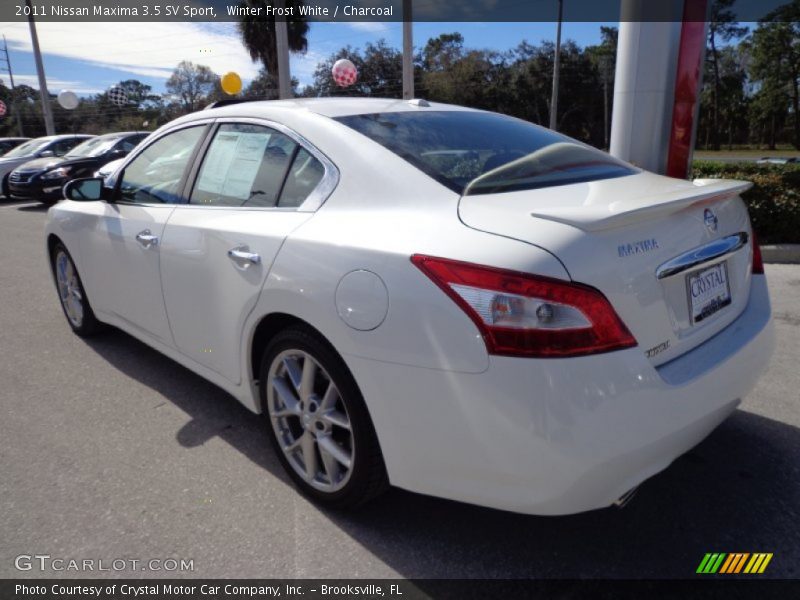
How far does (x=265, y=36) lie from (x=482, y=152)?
30389 millimetres

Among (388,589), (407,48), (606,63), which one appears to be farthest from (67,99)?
(606,63)

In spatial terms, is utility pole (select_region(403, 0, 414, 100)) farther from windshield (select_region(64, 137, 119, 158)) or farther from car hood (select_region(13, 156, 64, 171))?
car hood (select_region(13, 156, 64, 171))

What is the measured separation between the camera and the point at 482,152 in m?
2.56

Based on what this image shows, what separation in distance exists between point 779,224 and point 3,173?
16.8 metres

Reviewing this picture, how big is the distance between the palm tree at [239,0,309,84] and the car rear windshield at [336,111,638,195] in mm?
28018

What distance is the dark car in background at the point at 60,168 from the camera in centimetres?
1370

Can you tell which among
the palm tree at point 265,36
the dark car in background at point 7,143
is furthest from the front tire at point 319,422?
the palm tree at point 265,36

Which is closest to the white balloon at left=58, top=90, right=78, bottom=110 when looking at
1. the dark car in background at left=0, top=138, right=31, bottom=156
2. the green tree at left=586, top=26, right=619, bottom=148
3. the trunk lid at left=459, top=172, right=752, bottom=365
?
the dark car in background at left=0, top=138, right=31, bottom=156

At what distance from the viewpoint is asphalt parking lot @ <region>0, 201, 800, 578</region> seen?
2.18 meters

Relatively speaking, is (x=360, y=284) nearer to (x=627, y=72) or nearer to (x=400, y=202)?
(x=400, y=202)

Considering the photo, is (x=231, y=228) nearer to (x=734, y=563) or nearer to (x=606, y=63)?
(x=734, y=563)

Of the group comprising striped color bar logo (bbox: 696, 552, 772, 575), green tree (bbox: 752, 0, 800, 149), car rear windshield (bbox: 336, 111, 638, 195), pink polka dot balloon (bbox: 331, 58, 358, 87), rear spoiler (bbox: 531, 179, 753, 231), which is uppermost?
green tree (bbox: 752, 0, 800, 149)

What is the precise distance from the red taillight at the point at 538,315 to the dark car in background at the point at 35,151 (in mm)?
16964

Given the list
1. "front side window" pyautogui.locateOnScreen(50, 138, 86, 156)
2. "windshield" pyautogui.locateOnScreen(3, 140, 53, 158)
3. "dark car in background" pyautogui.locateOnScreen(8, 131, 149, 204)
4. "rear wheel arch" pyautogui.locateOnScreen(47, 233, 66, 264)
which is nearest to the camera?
"rear wheel arch" pyautogui.locateOnScreen(47, 233, 66, 264)
